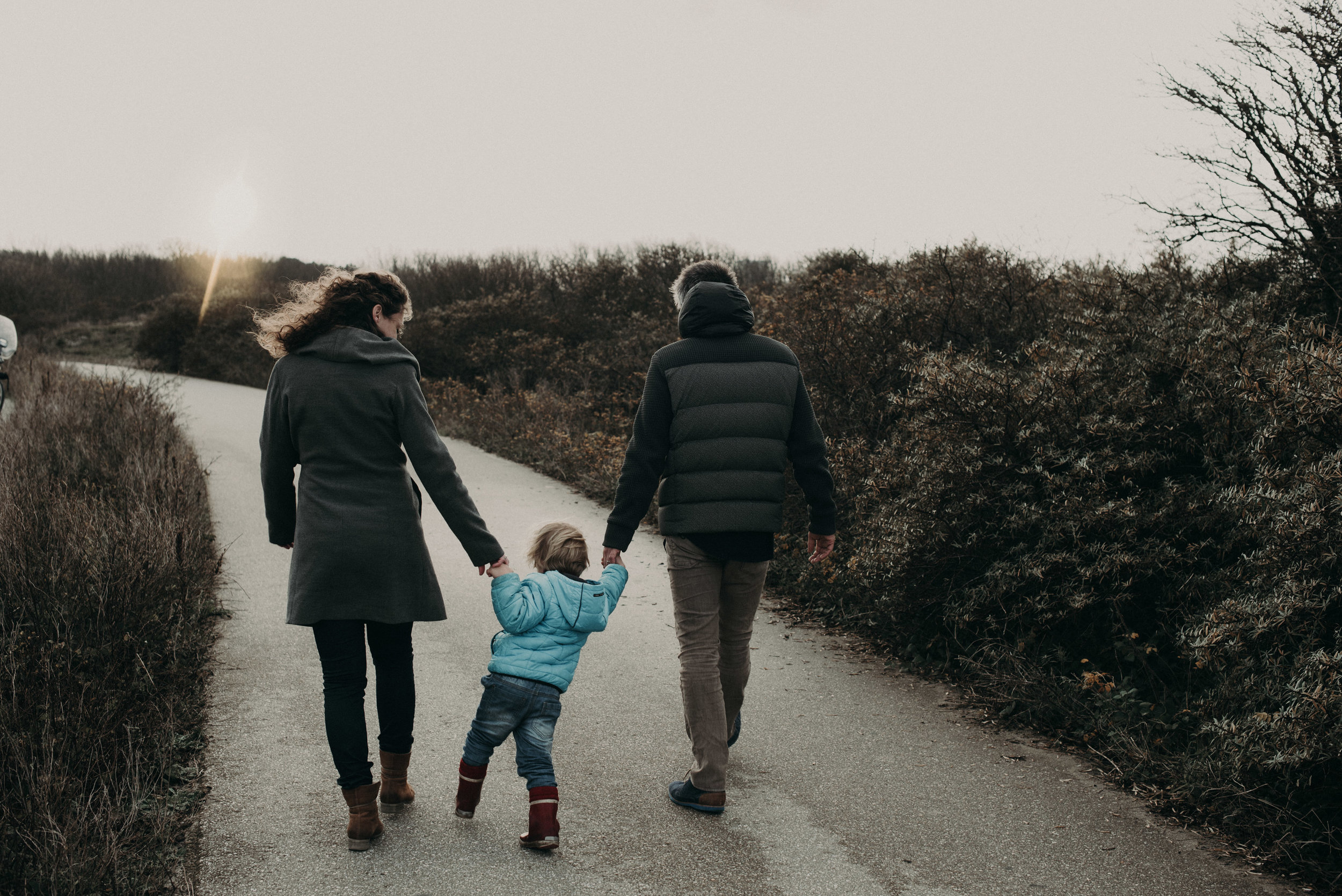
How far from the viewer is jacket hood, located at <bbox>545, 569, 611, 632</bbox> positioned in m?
3.25

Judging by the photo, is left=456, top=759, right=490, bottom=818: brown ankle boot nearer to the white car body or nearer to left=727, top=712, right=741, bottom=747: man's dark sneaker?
left=727, top=712, right=741, bottom=747: man's dark sneaker

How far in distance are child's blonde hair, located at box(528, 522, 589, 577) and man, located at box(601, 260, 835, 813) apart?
19 centimetres

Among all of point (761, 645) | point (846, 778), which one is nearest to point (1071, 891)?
point (846, 778)

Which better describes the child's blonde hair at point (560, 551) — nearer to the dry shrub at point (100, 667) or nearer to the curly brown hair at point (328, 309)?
the curly brown hair at point (328, 309)

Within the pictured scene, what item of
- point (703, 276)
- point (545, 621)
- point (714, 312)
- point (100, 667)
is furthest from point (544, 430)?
point (545, 621)

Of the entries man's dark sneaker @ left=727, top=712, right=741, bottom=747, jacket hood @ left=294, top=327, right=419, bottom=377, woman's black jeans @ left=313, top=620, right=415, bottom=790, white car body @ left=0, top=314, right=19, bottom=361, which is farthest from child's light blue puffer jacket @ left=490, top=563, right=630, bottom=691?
white car body @ left=0, top=314, right=19, bottom=361

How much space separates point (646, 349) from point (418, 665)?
11.0 m

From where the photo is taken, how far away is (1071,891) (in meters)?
3.12

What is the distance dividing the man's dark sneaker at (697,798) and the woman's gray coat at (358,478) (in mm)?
1231

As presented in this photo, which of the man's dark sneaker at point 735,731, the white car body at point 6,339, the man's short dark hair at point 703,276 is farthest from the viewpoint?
the white car body at point 6,339

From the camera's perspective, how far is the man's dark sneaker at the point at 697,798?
3600 mm

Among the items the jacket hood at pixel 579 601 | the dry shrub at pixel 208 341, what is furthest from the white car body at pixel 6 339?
the jacket hood at pixel 579 601

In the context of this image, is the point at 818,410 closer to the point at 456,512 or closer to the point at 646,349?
the point at 456,512

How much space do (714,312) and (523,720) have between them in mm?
1661
